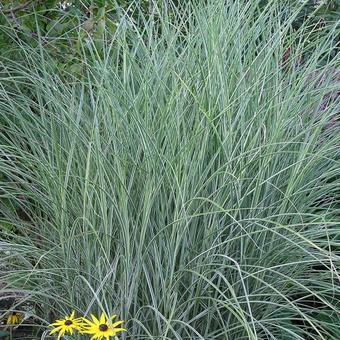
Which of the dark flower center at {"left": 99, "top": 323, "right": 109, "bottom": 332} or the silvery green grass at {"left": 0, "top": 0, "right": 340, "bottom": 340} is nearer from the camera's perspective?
the dark flower center at {"left": 99, "top": 323, "right": 109, "bottom": 332}

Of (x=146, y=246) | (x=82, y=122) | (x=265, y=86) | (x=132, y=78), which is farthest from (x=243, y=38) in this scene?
(x=146, y=246)

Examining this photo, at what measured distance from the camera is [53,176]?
2.48 meters

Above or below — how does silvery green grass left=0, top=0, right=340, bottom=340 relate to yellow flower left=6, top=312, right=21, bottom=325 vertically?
above

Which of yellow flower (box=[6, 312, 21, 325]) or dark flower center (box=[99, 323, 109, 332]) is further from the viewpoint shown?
yellow flower (box=[6, 312, 21, 325])

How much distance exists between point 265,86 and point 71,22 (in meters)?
1.06

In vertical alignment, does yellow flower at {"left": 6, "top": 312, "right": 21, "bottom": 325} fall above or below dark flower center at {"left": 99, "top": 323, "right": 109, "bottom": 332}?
below

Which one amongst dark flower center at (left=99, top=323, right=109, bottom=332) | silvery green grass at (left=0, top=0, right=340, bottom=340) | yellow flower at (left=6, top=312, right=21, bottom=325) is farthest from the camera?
yellow flower at (left=6, top=312, right=21, bottom=325)

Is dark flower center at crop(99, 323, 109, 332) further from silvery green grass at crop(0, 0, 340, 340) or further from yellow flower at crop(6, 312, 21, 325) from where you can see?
yellow flower at crop(6, 312, 21, 325)

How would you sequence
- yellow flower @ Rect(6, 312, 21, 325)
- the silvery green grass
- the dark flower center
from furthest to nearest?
yellow flower @ Rect(6, 312, 21, 325) → the silvery green grass → the dark flower center

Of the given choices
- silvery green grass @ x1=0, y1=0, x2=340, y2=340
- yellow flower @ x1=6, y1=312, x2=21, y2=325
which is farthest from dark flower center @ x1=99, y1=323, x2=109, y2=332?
yellow flower @ x1=6, y1=312, x2=21, y2=325

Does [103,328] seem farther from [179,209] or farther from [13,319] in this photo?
[13,319]

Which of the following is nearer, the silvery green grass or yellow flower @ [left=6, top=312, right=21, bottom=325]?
the silvery green grass

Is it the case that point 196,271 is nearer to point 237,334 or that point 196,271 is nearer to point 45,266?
point 237,334

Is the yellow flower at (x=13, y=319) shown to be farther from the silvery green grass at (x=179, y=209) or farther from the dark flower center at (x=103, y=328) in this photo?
the dark flower center at (x=103, y=328)
